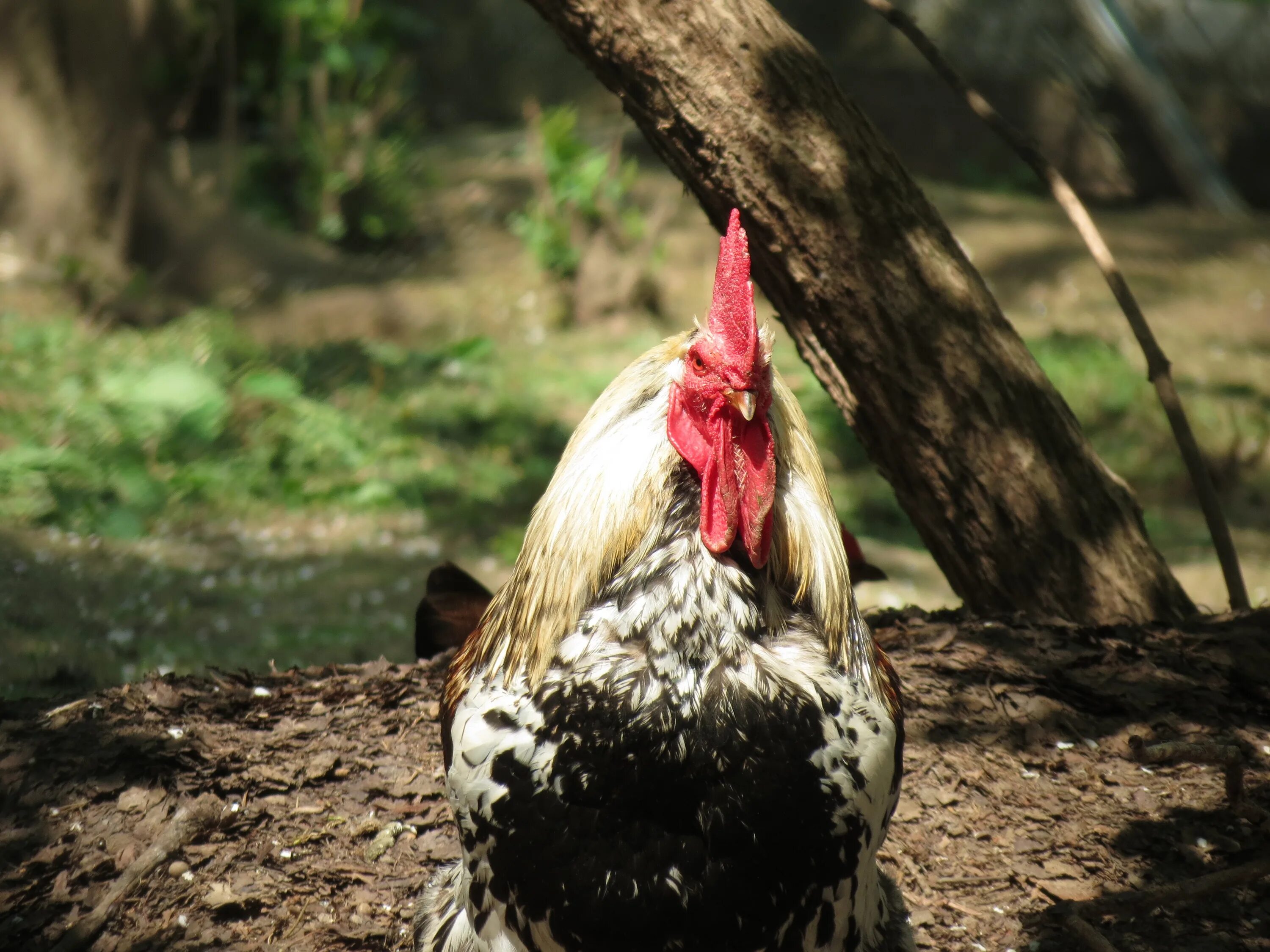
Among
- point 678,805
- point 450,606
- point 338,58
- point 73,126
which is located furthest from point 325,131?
point 678,805

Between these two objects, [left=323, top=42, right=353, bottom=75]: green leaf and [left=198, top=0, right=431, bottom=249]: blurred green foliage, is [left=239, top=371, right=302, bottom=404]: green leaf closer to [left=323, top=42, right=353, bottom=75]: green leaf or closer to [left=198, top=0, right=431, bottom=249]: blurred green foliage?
[left=198, top=0, right=431, bottom=249]: blurred green foliage

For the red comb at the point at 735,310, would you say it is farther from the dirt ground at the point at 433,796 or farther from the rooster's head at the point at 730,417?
the dirt ground at the point at 433,796

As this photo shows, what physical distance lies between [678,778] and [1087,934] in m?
1.15

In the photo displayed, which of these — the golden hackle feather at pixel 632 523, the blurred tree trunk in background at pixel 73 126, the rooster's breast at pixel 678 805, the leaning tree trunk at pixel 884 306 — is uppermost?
the blurred tree trunk in background at pixel 73 126

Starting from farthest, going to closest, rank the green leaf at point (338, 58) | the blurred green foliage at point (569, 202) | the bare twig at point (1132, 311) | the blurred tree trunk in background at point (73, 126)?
the green leaf at point (338, 58)
the blurred green foliage at point (569, 202)
the blurred tree trunk in background at point (73, 126)
the bare twig at point (1132, 311)

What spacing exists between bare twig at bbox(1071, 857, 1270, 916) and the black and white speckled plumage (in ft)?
2.23

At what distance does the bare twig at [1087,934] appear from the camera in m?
2.62

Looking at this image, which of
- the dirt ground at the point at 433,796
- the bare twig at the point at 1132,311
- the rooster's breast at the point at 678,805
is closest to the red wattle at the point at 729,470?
the rooster's breast at the point at 678,805

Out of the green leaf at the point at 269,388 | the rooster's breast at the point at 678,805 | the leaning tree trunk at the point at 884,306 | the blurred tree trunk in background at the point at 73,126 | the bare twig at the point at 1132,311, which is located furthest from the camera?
the blurred tree trunk in background at the point at 73,126

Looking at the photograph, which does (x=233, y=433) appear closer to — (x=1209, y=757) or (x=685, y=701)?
(x=685, y=701)

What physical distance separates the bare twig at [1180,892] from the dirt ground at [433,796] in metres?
0.16

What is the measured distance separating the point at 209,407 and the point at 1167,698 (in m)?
5.80

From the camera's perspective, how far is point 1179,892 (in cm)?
270

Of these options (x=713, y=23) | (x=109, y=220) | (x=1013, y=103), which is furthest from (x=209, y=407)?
(x=1013, y=103)
